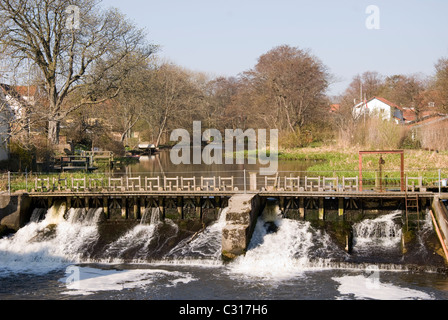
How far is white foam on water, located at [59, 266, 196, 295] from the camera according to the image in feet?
65.4

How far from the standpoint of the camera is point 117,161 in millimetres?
58219

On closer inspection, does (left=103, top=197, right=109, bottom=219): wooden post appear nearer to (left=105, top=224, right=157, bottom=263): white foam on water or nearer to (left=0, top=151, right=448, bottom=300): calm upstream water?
(left=0, top=151, right=448, bottom=300): calm upstream water

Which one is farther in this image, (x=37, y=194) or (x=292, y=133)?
(x=292, y=133)

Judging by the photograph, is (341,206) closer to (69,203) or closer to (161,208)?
(161,208)

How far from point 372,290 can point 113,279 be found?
33.0 feet

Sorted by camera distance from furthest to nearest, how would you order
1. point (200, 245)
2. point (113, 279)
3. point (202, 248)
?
point (200, 245)
point (202, 248)
point (113, 279)

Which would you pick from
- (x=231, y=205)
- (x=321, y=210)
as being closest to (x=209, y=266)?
(x=231, y=205)

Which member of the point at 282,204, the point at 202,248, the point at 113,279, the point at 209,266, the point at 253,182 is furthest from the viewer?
the point at 253,182

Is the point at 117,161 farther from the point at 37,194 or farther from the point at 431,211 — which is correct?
the point at 431,211

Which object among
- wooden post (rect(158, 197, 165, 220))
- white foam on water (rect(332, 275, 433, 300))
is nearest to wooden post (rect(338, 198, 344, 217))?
white foam on water (rect(332, 275, 433, 300))

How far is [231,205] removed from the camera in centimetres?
2448

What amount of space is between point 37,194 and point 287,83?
50.4 metres

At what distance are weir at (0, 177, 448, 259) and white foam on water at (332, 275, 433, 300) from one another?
3.33 meters
